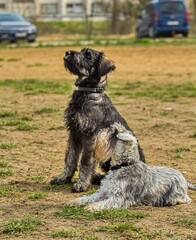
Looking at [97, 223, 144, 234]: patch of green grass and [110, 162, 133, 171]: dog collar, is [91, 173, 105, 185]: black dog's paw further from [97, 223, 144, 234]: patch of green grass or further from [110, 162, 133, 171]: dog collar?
[97, 223, 144, 234]: patch of green grass

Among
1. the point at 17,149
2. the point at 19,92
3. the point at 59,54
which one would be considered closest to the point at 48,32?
the point at 59,54

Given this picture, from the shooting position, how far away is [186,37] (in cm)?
3984

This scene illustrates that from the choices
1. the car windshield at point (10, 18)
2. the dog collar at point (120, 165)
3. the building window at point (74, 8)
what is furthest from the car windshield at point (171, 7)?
the building window at point (74, 8)

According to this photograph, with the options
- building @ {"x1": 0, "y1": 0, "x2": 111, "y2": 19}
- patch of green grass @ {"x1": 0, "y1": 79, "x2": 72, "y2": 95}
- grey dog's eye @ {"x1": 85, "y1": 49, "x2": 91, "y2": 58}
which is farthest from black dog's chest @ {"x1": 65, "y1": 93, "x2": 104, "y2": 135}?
building @ {"x1": 0, "y1": 0, "x2": 111, "y2": 19}

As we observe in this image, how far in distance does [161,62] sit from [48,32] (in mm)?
24722

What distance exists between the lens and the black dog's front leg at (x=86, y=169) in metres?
8.16

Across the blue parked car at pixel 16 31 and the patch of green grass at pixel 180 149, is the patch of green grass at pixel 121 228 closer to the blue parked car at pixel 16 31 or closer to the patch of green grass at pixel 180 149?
the patch of green grass at pixel 180 149

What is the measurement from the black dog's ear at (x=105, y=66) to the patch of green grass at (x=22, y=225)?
2.02 metres

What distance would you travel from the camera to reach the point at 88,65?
27.0ft

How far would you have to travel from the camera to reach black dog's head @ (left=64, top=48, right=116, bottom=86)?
26.8ft

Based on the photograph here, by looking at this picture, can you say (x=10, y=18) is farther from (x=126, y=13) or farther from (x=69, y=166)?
(x=69, y=166)

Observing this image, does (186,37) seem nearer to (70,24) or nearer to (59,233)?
(70,24)

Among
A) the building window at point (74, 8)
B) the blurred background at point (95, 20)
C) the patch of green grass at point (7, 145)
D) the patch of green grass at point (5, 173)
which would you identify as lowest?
the building window at point (74, 8)

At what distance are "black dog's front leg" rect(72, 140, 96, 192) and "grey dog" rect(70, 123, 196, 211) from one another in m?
0.52
